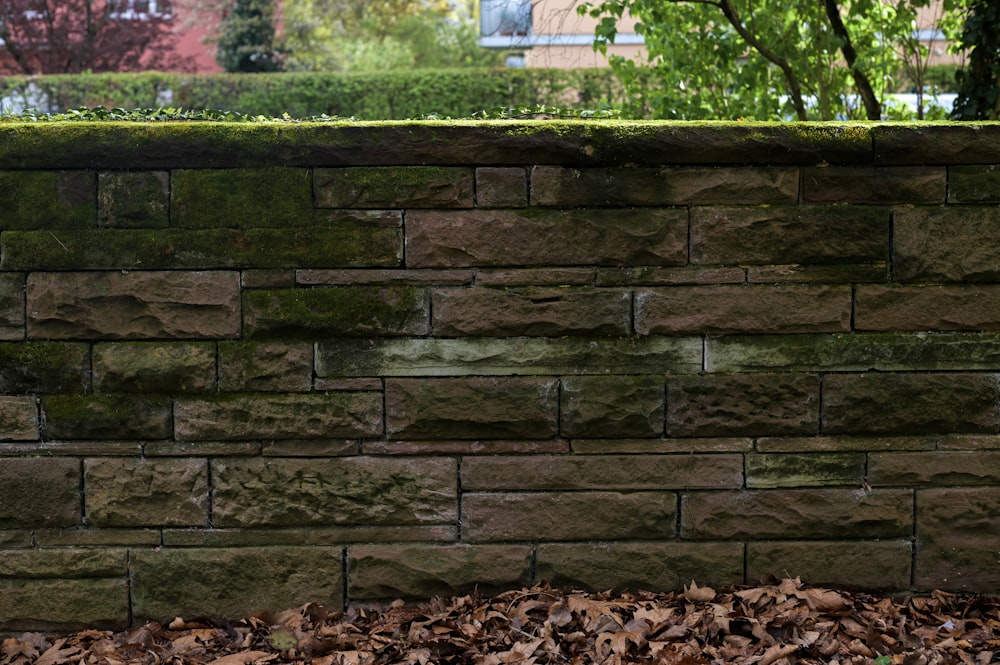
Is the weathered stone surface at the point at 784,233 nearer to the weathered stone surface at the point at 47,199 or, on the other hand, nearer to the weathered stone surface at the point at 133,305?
the weathered stone surface at the point at 133,305

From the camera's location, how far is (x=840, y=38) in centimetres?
525

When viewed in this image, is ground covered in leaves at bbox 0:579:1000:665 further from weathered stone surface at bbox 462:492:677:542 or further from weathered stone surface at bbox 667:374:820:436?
weathered stone surface at bbox 667:374:820:436

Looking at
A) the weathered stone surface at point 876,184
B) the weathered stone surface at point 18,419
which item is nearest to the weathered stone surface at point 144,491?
the weathered stone surface at point 18,419

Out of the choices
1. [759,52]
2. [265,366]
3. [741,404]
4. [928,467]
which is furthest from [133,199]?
[759,52]

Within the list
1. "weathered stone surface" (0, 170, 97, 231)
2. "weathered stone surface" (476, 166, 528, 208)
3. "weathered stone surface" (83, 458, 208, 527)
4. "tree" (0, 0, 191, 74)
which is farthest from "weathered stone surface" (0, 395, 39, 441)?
"tree" (0, 0, 191, 74)

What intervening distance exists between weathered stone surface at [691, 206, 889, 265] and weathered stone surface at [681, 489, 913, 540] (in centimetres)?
88

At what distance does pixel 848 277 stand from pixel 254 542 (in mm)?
2400

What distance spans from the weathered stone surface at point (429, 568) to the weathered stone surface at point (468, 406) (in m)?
0.44

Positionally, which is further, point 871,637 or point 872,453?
point 872,453

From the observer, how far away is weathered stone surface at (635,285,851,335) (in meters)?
3.39

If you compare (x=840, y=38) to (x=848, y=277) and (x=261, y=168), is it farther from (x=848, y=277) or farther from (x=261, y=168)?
(x=261, y=168)

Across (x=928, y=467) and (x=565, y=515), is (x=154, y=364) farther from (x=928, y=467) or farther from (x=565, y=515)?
(x=928, y=467)

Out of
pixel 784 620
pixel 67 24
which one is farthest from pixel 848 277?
pixel 67 24

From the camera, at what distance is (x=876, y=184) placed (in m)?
3.39
